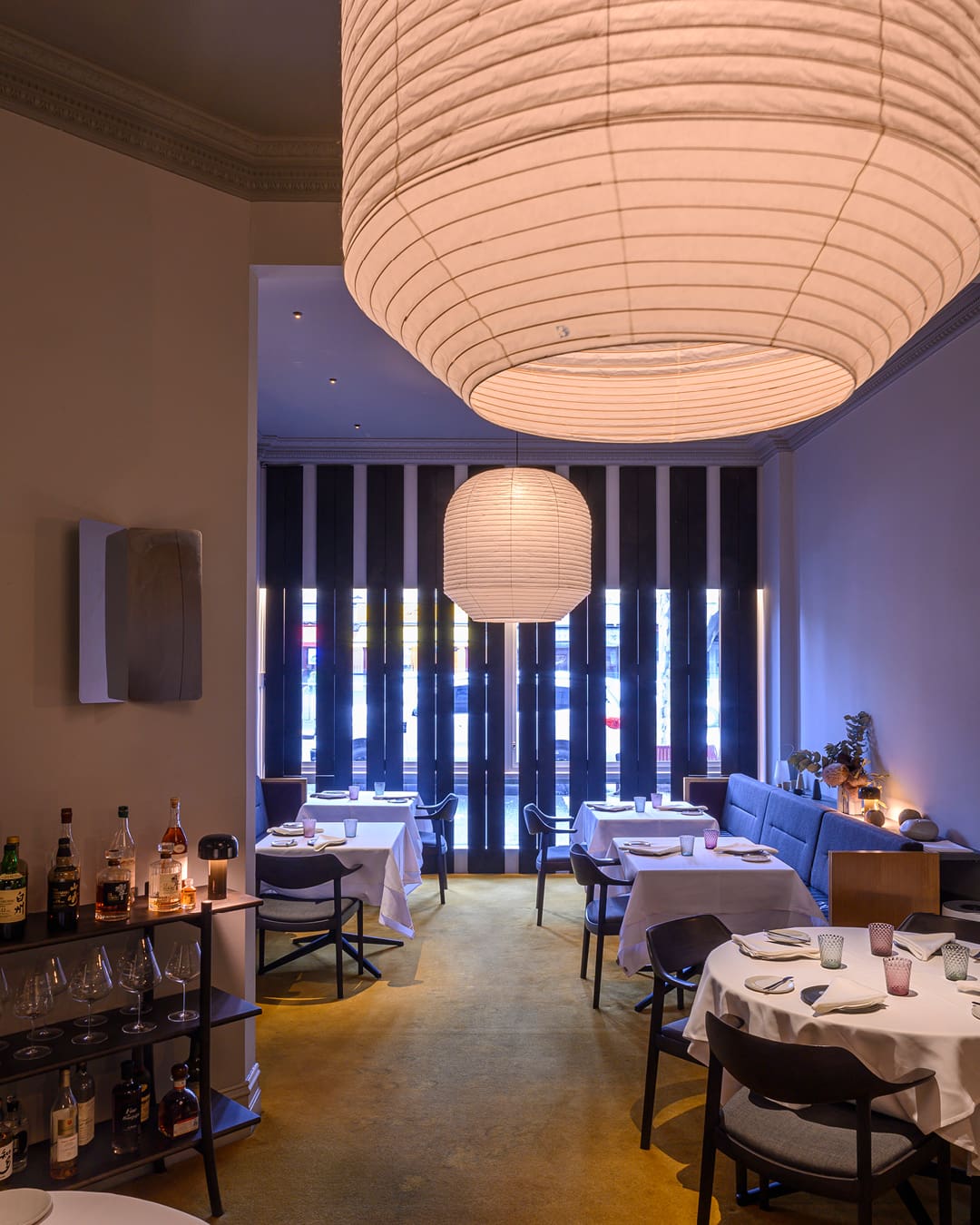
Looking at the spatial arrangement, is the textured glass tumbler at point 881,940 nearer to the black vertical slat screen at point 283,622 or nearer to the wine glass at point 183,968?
the wine glass at point 183,968

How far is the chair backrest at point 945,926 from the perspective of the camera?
3498 millimetres

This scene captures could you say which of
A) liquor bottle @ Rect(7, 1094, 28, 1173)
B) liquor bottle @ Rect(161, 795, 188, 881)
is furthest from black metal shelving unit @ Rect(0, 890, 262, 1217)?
liquor bottle @ Rect(161, 795, 188, 881)

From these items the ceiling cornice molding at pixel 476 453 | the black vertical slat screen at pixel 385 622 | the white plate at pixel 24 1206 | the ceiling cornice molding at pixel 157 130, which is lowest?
the white plate at pixel 24 1206

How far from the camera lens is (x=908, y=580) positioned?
202 inches

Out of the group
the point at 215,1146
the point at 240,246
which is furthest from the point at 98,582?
the point at 215,1146

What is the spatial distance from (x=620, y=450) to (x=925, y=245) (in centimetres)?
694

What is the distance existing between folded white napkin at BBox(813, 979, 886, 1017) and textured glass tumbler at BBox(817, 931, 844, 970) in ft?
0.34

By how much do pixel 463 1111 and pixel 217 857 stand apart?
144 cm

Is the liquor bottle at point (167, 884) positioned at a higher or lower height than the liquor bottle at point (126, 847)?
lower

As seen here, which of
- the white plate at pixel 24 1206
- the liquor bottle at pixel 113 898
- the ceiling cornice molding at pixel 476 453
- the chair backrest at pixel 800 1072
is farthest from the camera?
the ceiling cornice molding at pixel 476 453

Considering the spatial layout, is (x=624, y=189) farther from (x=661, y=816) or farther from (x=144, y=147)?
(x=661, y=816)

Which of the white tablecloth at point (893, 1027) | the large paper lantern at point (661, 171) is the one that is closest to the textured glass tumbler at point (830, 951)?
the white tablecloth at point (893, 1027)

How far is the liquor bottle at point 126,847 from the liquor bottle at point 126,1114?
0.57 meters

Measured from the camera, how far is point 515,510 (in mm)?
4098
